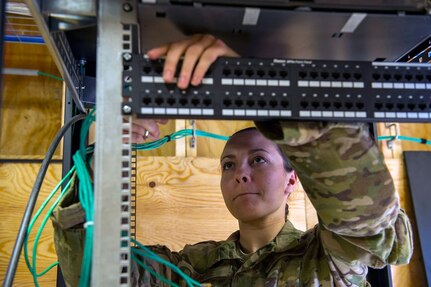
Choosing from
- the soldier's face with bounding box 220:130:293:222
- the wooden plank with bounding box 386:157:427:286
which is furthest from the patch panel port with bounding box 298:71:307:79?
the wooden plank with bounding box 386:157:427:286

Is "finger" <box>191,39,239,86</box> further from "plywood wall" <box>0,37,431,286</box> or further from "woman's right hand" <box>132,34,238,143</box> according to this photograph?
"plywood wall" <box>0,37,431,286</box>

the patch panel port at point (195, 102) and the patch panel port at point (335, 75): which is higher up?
the patch panel port at point (335, 75)

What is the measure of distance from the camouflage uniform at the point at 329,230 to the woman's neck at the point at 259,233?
38 millimetres

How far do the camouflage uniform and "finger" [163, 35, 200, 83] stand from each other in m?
0.19

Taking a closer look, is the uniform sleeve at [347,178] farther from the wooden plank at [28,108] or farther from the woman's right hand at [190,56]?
the wooden plank at [28,108]

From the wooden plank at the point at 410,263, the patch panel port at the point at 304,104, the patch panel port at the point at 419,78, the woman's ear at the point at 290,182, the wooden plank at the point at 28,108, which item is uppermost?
the wooden plank at the point at 28,108

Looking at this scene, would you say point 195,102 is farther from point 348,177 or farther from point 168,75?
point 348,177

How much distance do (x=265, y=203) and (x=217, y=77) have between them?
702mm

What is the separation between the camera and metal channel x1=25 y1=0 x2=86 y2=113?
2.51 feet

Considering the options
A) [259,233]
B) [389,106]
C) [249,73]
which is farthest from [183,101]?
[259,233]

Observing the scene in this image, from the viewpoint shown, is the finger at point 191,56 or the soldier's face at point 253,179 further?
the soldier's face at point 253,179

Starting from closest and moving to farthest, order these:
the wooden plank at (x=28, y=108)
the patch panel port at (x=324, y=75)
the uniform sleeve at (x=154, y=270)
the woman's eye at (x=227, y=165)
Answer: the patch panel port at (x=324, y=75) < the uniform sleeve at (x=154, y=270) < the woman's eye at (x=227, y=165) < the wooden plank at (x=28, y=108)

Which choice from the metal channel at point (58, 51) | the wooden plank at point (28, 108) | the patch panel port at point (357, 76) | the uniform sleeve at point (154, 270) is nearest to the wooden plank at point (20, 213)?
the wooden plank at point (28, 108)

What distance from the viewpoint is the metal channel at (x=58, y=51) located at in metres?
0.77
